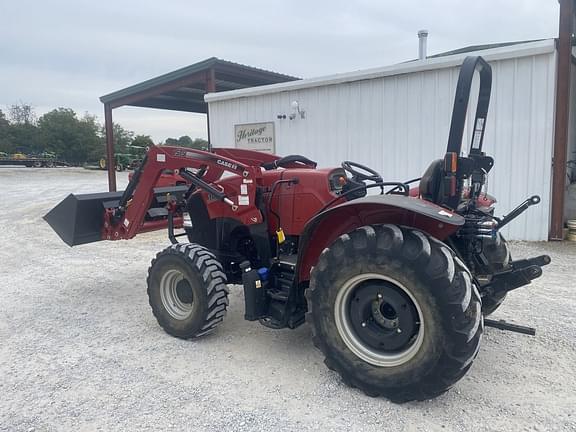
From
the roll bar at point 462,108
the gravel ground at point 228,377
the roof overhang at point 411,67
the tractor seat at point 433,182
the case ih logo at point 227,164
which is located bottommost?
the gravel ground at point 228,377

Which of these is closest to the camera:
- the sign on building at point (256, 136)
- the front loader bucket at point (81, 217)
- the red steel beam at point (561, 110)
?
the front loader bucket at point (81, 217)

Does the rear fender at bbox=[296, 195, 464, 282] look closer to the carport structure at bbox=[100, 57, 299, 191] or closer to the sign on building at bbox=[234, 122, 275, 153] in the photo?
the sign on building at bbox=[234, 122, 275, 153]

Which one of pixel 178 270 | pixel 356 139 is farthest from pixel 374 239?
pixel 356 139

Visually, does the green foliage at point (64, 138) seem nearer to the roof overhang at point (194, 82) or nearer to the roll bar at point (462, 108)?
the roof overhang at point (194, 82)

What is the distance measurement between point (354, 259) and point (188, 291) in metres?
1.80

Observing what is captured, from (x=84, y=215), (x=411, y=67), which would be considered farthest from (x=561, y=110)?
(x=84, y=215)

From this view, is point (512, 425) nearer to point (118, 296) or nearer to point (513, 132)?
point (118, 296)

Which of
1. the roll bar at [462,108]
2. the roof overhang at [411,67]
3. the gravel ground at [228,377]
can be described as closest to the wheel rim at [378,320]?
the gravel ground at [228,377]

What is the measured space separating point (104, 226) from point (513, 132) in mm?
6872

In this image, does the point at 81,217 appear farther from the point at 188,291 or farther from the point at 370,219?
the point at 370,219

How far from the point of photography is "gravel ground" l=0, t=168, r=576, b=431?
9.26ft

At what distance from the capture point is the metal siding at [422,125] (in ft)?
26.2

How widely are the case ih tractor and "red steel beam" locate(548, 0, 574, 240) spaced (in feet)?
15.4

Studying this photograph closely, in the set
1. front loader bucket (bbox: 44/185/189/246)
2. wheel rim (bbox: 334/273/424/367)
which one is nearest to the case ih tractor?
wheel rim (bbox: 334/273/424/367)
